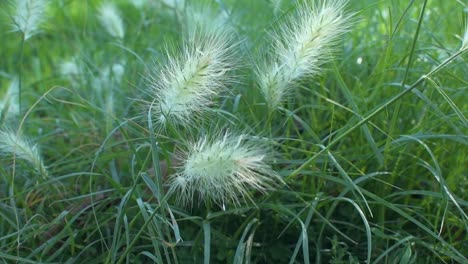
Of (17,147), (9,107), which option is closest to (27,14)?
(9,107)

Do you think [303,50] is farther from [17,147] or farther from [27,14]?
[27,14]

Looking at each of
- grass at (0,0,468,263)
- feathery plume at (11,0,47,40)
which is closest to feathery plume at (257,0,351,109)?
grass at (0,0,468,263)

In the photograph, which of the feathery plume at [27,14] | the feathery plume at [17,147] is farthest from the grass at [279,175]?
the feathery plume at [27,14]

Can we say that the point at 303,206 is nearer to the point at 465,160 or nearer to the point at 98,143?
the point at 465,160

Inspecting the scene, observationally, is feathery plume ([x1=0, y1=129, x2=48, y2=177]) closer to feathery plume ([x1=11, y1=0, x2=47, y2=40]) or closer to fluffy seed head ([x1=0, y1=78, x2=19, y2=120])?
Answer: fluffy seed head ([x1=0, y1=78, x2=19, y2=120])

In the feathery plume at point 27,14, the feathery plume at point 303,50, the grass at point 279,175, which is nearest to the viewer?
the feathery plume at point 303,50

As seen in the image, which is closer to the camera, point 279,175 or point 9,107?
point 279,175

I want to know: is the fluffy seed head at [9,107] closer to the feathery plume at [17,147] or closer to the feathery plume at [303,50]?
the feathery plume at [17,147]

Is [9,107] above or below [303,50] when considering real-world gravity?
below

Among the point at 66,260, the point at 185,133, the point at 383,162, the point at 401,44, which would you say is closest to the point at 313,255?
the point at 383,162
